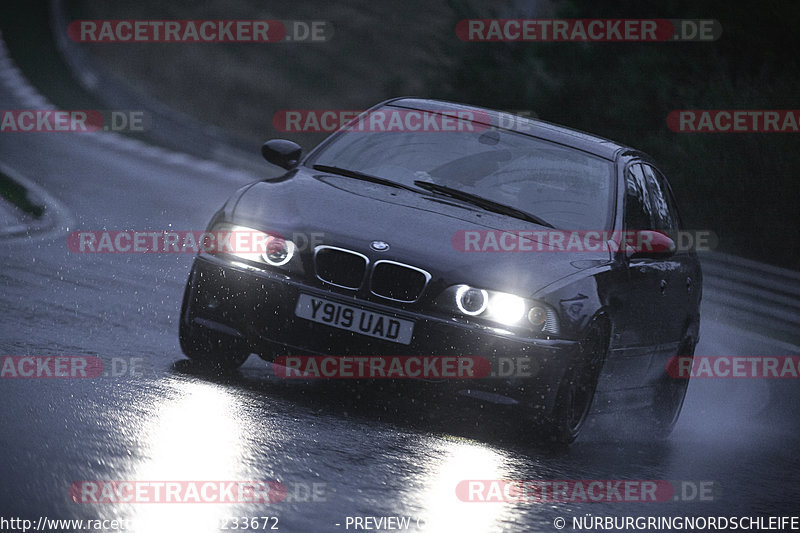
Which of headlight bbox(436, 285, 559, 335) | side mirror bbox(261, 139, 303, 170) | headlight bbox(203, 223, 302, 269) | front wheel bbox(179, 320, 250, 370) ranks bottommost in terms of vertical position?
front wheel bbox(179, 320, 250, 370)

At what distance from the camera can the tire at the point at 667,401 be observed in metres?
9.54

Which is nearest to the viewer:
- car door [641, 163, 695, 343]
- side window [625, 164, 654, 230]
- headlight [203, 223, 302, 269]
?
headlight [203, 223, 302, 269]

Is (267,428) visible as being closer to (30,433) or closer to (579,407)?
(30,433)

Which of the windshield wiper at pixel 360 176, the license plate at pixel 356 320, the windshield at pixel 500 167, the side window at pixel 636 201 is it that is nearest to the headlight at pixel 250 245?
the license plate at pixel 356 320

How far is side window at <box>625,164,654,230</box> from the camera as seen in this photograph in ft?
28.6

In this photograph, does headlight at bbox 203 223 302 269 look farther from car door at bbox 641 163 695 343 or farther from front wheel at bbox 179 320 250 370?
car door at bbox 641 163 695 343

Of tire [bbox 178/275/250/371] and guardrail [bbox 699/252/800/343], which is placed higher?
guardrail [bbox 699/252/800/343]

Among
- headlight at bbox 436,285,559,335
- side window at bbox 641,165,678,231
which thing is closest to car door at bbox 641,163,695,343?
side window at bbox 641,165,678,231

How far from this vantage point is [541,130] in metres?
9.01

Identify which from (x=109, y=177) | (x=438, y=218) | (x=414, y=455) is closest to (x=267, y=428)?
(x=414, y=455)

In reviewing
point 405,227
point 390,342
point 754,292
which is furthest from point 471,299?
point 754,292

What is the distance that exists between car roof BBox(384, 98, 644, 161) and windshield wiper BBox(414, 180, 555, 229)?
0.82 metres

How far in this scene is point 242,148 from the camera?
27234 mm

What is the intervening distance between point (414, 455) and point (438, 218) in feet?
5.21
